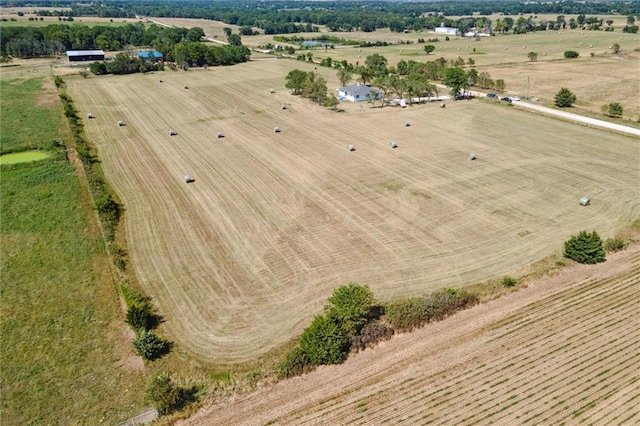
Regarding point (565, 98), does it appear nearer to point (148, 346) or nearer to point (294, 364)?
point (294, 364)

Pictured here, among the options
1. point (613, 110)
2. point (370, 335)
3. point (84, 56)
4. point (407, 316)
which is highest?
point (84, 56)

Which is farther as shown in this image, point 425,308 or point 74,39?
point 74,39

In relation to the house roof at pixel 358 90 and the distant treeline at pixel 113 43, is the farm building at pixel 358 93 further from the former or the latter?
the distant treeline at pixel 113 43

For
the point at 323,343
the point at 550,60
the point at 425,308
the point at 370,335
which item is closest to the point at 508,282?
the point at 425,308

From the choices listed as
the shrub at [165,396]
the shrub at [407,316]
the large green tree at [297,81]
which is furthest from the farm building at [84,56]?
the shrub at [407,316]

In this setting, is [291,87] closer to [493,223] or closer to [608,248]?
[493,223]

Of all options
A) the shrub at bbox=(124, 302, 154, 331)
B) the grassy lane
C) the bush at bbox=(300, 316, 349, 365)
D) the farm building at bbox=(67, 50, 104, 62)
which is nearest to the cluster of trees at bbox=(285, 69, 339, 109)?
the grassy lane
